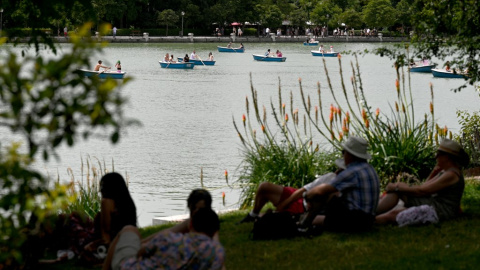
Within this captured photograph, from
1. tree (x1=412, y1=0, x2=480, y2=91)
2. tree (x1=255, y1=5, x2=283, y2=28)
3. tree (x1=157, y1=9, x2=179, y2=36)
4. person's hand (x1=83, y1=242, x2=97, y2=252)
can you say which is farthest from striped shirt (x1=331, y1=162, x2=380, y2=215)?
tree (x1=255, y1=5, x2=283, y2=28)

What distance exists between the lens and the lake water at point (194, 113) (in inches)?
683

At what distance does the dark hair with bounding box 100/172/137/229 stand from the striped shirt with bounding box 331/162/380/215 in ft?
5.55

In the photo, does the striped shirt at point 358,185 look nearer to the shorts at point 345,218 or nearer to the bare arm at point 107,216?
the shorts at point 345,218

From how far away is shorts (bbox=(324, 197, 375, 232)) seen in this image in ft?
23.3

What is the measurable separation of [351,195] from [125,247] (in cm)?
222

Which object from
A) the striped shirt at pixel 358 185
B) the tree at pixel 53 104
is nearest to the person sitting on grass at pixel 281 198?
the striped shirt at pixel 358 185

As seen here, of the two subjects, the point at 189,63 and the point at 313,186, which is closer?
the point at 313,186

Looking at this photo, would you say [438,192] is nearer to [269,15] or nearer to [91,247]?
[91,247]

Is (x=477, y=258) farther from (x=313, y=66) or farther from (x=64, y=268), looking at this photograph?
(x=313, y=66)

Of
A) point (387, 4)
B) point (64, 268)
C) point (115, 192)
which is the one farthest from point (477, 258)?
point (387, 4)

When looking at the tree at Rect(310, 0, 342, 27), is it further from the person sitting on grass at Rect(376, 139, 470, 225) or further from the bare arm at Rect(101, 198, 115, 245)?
the bare arm at Rect(101, 198, 115, 245)

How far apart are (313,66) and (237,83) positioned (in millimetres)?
16322

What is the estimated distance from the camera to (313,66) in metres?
62.6

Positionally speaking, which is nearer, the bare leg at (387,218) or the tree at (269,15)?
the bare leg at (387,218)
